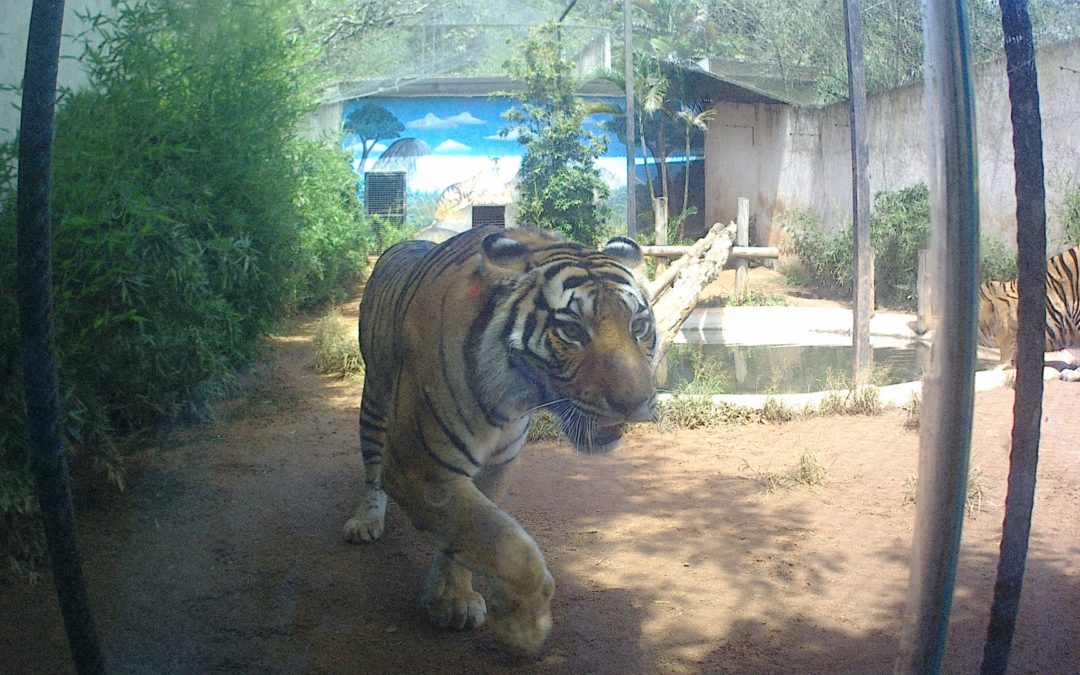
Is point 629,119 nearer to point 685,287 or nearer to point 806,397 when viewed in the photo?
point 806,397

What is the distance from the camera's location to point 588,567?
3.47 m

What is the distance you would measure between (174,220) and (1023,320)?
3419 millimetres

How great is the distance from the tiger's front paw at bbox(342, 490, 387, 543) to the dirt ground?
0.07m

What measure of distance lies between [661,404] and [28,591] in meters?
3.90

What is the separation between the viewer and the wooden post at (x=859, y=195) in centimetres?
323

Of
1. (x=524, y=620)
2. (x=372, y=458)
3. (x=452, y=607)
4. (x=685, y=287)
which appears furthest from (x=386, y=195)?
A: (x=685, y=287)

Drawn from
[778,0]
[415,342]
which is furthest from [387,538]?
[778,0]

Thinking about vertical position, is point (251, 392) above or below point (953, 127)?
below

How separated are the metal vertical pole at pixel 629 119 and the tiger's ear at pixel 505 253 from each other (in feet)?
3.60

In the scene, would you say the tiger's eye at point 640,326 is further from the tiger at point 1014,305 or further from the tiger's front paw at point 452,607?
the tiger's front paw at point 452,607

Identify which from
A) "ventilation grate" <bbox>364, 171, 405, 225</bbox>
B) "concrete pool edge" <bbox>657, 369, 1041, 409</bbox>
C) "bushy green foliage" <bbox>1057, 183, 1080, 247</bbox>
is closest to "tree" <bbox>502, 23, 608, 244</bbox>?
"ventilation grate" <bbox>364, 171, 405, 225</bbox>

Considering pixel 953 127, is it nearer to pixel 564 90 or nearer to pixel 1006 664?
pixel 1006 664

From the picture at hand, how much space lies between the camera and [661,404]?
19.4 ft

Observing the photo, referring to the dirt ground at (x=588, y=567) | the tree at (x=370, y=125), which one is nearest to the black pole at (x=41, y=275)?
the dirt ground at (x=588, y=567)
